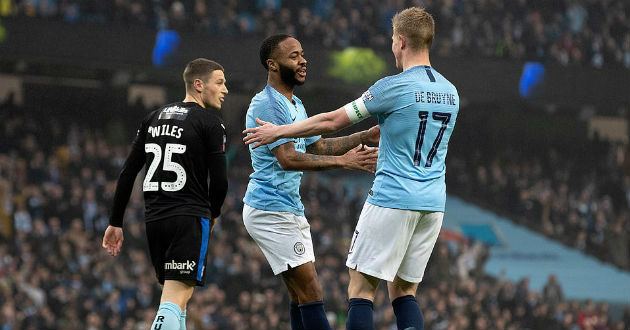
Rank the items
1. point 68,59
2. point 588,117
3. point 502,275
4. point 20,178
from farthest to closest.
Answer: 1. point 588,117
2. point 68,59
3. point 502,275
4. point 20,178

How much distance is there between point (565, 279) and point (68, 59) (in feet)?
47.0

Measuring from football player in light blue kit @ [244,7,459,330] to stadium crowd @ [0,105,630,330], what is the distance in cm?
969

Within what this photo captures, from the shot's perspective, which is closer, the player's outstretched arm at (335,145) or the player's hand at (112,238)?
the player's hand at (112,238)

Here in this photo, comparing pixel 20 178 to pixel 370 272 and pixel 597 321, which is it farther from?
pixel 370 272

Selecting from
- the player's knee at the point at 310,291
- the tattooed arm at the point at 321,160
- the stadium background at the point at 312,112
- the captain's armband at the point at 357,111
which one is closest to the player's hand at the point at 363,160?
the tattooed arm at the point at 321,160

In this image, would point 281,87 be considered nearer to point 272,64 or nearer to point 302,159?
point 272,64

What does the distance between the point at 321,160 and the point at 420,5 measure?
22.2 meters

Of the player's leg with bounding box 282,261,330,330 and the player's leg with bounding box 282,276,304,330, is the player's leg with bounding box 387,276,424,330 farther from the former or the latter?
the player's leg with bounding box 282,276,304,330

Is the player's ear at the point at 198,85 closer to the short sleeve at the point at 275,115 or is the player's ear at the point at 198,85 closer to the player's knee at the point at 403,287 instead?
the short sleeve at the point at 275,115

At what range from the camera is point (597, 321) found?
66.3ft

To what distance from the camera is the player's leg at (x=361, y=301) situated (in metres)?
5.90

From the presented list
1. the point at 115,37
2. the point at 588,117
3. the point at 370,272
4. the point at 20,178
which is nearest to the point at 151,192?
the point at 370,272

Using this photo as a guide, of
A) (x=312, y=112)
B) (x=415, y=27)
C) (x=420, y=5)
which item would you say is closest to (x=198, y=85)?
(x=415, y=27)

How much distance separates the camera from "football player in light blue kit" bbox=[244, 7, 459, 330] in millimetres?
5848
